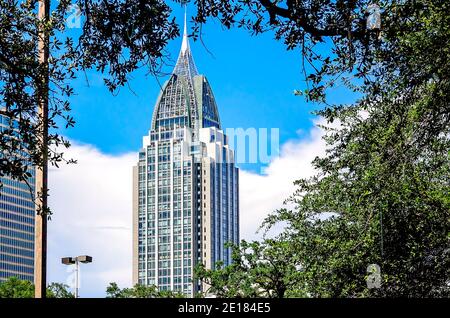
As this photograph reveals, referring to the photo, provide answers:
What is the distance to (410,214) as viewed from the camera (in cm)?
1628

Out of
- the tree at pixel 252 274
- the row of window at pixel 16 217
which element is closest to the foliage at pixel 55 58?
the tree at pixel 252 274

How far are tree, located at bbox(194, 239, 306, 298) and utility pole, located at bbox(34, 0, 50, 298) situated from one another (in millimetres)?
17583

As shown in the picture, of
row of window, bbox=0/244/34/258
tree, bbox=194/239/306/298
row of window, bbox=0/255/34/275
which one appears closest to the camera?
tree, bbox=194/239/306/298

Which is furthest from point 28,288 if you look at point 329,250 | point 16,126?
point 16,126

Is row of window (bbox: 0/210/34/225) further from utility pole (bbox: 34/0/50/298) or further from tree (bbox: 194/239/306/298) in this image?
utility pole (bbox: 34/0/50/298)

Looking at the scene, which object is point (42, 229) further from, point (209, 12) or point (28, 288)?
point (28, 288)

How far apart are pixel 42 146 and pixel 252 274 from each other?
2907cm

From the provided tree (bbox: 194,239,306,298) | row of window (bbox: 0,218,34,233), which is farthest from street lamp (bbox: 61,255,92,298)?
row of window (bbox: 0,218,34,233)

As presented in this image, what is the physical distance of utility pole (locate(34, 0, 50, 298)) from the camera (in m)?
9.62

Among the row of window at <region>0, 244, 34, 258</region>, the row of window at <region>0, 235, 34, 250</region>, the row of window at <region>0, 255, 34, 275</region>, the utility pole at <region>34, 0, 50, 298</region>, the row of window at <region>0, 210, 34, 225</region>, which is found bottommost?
the utility pole at <region>34, 0, 50, 298</region>

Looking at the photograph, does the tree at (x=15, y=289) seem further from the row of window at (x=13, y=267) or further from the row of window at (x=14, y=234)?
the row of window at (x=13, y=267)

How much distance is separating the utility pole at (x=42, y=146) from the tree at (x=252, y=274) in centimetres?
1758

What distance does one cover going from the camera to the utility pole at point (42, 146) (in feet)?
31.6
